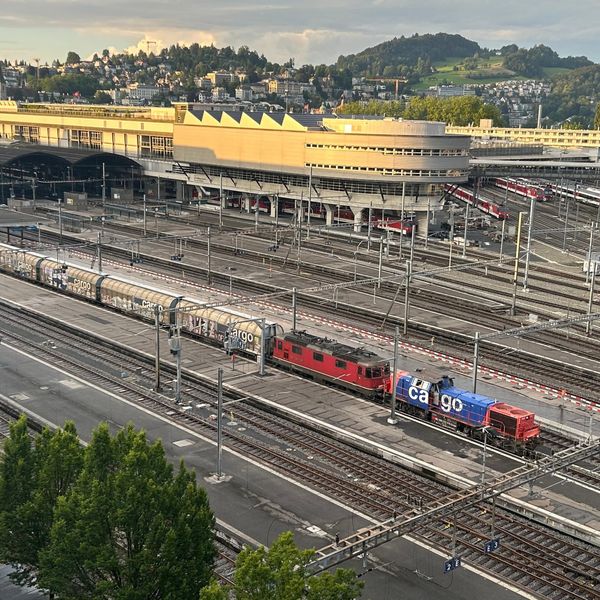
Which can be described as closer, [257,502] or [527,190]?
[257,502]

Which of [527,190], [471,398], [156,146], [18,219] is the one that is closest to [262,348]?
[471,398]

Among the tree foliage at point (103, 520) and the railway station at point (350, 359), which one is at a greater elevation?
the tree foliage at point (103, 520)

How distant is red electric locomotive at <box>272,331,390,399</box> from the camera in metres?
49.5

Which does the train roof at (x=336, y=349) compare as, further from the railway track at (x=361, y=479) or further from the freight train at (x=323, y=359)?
the railway track at (x=361, y=479)

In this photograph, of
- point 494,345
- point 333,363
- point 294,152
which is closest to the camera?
point 333,363

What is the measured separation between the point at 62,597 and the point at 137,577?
249 cm

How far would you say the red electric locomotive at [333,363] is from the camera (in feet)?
162

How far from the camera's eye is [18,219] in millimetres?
123375

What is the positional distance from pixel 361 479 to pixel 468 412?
26.6 ft

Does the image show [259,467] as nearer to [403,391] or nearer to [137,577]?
[403,391]

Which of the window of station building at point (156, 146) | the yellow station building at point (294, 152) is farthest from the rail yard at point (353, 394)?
the window of station building at point (156, 146)

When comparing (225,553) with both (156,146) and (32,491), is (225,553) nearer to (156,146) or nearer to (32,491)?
(32,491)

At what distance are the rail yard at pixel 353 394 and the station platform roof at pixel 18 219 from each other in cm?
2792

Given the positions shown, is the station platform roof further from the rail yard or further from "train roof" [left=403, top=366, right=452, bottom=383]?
"train roof" [left=403, top=366, right=452, bottom=383]
